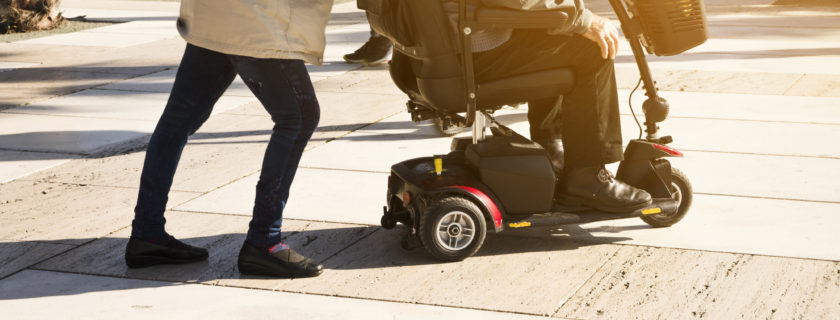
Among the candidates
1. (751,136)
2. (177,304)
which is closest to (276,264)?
(177,304)

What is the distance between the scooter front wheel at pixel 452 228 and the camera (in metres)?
4.48

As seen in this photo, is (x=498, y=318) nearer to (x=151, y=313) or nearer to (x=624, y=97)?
(x=151, y=313)

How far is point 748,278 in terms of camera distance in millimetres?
4352

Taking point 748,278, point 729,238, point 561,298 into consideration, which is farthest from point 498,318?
point 729,238

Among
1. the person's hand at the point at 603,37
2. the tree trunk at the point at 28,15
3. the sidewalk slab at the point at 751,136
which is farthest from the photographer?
the tree trunk at the point at 28,15

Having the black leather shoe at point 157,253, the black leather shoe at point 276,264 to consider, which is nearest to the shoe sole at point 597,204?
the black leather shoe at point 276,264

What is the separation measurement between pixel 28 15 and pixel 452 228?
9769 mm

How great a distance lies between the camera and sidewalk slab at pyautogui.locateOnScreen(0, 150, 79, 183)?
247 inches

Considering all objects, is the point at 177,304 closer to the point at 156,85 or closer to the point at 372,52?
the point at 156,85

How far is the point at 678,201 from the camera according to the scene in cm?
498

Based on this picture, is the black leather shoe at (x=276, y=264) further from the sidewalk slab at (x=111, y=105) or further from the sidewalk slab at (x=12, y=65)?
the sidewalk slab at (x=12, y=65)

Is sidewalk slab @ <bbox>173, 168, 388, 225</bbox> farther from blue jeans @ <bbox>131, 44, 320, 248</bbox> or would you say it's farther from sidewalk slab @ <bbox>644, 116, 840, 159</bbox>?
sidewalk slab @ <bbox>644, 116, 840, 159</bbox>

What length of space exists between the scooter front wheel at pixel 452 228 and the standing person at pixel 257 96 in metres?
0.47

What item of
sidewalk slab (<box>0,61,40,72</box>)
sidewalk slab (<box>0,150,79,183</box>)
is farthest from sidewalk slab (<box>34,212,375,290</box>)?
sidewalk slab (<box>0,61,40,72</box>)
